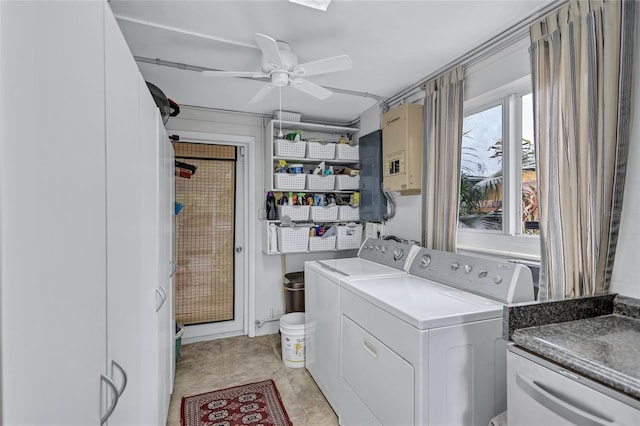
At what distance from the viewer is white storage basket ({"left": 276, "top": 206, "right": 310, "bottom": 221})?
3.20 metres

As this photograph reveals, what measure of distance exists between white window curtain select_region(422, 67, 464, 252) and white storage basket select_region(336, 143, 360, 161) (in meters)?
1.00

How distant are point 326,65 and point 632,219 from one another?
1570 mm

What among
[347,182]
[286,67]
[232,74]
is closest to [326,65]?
[286,67]

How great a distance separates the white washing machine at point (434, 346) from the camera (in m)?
1.36

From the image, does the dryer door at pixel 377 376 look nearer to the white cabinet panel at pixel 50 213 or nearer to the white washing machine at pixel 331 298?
the white washing machine at pixel 331 298

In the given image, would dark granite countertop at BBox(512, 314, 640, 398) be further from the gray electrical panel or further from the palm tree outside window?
the gray electrical panel

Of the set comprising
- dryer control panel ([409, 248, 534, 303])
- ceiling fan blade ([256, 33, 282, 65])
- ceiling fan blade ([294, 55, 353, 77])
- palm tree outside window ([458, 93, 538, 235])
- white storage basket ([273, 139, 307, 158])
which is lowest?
dryer control panel ([409, 248, 534, 303])

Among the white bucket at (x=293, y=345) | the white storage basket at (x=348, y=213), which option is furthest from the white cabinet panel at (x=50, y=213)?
the white storage basket at (x=348, y=213)

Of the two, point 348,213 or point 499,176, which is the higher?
point 499,176

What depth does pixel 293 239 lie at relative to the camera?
3182 mm

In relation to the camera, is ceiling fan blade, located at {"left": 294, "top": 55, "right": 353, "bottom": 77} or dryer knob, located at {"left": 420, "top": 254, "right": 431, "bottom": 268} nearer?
ceiling fan blade, located at {"left": 294, "top": 55, "right": 353, "bottom": 77}

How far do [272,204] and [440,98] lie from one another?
1832 mm

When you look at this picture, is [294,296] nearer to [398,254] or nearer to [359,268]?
[359,268]

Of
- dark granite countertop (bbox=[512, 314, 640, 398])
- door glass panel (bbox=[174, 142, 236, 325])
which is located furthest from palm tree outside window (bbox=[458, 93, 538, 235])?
door glass panel (bbox=[174, 142, 236, 325])
